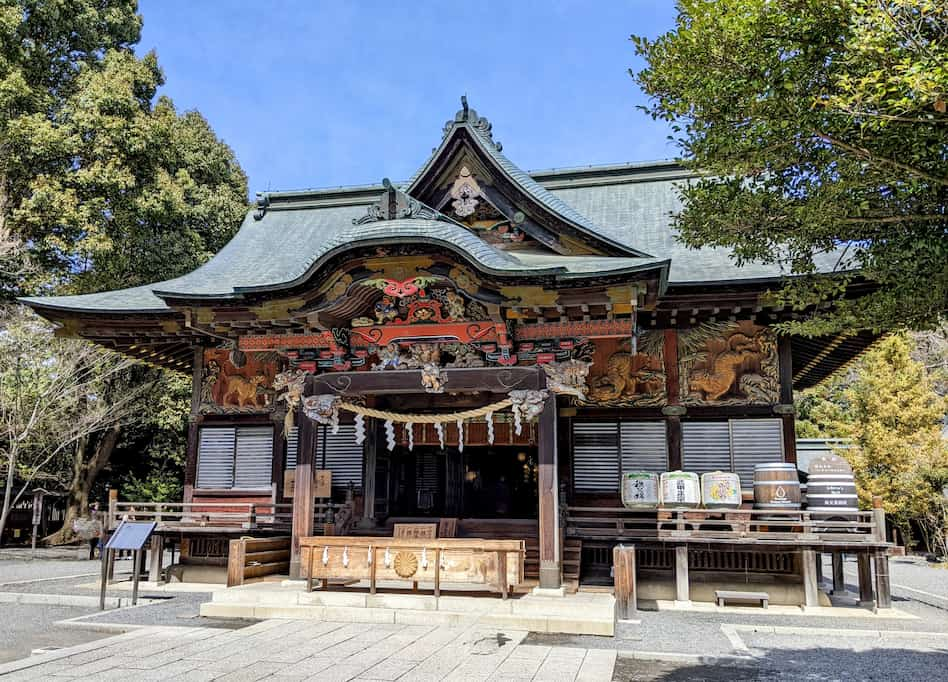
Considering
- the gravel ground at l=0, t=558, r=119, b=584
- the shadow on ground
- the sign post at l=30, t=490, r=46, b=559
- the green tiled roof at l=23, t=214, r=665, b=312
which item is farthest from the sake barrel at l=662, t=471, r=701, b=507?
the sign post at l=30, t=490, r=46, b=559

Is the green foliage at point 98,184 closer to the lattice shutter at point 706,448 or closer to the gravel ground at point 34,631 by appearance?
the gravel ground at point 34,631

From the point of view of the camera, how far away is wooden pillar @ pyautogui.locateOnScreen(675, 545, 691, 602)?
464 inches

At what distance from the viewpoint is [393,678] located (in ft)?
21.9

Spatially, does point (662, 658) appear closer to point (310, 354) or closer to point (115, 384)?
point (310, 354)

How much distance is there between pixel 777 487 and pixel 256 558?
849 centimetres

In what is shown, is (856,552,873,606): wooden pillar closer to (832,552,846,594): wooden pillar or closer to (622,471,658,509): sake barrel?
(832,552,846,594): wooden pillar

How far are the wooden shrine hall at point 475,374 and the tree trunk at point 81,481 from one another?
1173cm

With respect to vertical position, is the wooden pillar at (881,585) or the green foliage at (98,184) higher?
the green foliage at (98,184)

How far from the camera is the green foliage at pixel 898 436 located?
76.5ft

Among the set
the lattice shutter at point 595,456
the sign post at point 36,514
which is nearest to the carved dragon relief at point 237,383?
the lattice shutter at point 595,456

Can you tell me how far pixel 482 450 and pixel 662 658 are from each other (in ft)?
27.6

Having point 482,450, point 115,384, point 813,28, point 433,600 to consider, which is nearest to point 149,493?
point 115,384

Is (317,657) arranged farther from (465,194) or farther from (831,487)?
(465,194)

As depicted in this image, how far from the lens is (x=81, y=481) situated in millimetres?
26109
